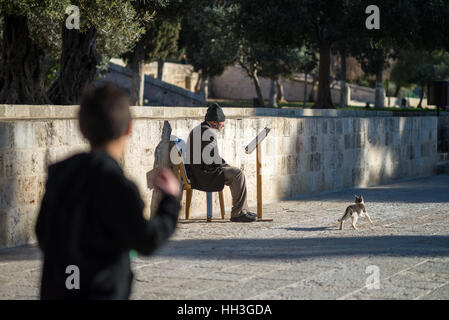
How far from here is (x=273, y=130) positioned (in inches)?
463

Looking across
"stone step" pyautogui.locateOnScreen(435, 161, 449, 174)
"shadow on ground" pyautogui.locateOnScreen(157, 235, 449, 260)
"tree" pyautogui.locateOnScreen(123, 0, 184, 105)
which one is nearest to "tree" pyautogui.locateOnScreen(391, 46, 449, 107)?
"tree" pyautogui.locateOnScreen(123, 0, 184, 105)

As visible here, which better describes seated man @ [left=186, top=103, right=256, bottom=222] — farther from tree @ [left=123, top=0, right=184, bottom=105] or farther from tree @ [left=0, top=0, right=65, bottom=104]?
tree @ [left=123, top=0, right=184, bottom=105]

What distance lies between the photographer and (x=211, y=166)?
9.46 meters

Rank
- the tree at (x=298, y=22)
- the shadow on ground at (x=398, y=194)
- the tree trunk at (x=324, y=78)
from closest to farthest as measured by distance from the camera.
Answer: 1. the shadow on ground at (x=398, y=194)
2. the tree at (x=298, y=22)
3. the tree trunk at (x=324, y=78)

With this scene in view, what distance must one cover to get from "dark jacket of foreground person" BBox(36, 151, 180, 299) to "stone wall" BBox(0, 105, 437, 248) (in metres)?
4.89

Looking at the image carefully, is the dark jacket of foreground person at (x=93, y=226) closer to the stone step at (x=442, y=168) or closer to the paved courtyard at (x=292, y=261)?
the paved courtyard at (x=292, y=261)

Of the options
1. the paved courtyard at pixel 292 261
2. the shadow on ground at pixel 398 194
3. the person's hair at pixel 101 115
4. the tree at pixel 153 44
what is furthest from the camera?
the tree at pixel 153 44

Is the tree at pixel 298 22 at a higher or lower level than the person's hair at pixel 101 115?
higher

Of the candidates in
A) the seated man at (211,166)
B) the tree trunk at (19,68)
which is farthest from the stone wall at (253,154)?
the tree trunk at (19,68)

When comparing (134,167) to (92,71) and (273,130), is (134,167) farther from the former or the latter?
(92,71)

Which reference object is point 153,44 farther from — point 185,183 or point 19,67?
point 185,183

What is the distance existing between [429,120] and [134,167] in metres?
11.1

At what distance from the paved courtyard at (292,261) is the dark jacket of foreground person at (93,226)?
101 inches

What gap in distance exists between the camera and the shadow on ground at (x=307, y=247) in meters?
7.30
